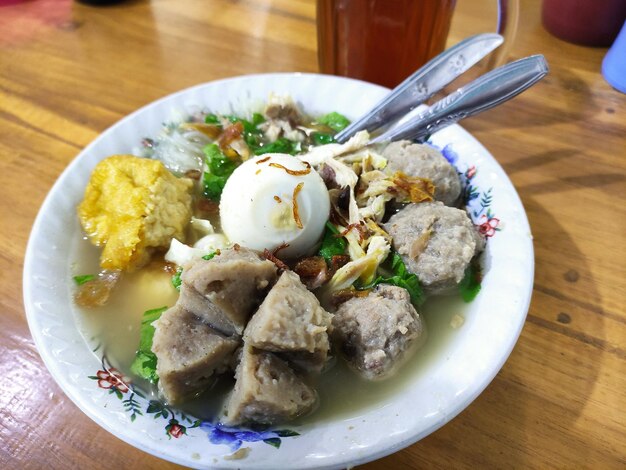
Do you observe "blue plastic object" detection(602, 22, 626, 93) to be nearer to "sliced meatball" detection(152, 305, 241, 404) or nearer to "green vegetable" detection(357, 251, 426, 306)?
"green vegetable" detection(357, 251, 426, 306)

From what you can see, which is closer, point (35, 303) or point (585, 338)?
point (35, 303)

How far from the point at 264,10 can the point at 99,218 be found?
1.95 m

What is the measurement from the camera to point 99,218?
5.23 ft

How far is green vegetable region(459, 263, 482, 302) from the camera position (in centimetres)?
138

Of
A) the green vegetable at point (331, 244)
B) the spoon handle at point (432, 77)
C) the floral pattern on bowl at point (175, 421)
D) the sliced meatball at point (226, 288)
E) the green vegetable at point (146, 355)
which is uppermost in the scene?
the spoon handle at point (432, 77)

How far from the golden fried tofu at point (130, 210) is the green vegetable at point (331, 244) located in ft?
1.70

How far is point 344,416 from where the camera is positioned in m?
1.14

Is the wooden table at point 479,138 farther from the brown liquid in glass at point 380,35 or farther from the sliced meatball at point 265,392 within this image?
the brown liquid in glass at point 380,35

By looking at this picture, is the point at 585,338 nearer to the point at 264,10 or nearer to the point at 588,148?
the point at 588,148

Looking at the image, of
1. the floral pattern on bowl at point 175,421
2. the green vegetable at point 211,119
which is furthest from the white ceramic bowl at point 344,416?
the green vegetable at point 211,119

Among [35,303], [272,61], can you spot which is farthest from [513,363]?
[272,61]

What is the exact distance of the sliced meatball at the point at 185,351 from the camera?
42.9 inches

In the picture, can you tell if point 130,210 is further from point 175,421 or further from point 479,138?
point 479,138

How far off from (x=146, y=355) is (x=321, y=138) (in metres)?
1.08
